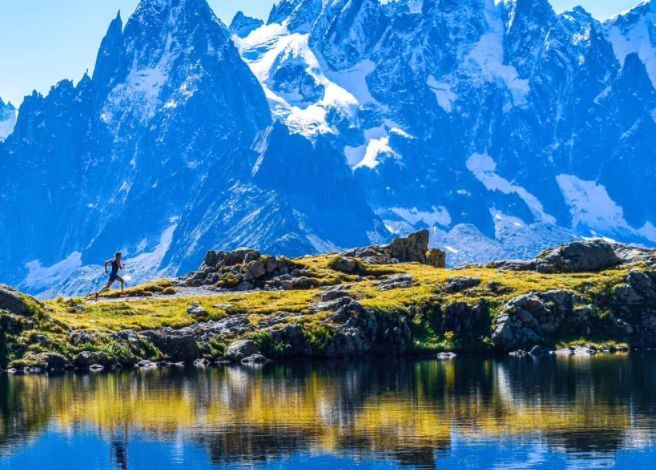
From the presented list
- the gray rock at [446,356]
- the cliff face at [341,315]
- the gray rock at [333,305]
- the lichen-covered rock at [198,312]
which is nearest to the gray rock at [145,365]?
the cliff face at [341,315]

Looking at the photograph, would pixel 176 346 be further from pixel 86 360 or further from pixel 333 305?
pixel 333 305

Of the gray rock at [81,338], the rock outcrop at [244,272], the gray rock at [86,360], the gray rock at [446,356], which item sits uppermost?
the rock outcrop at [244,272]

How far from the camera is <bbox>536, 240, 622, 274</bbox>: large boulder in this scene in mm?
181875

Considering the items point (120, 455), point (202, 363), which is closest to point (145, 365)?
point (202, 363)

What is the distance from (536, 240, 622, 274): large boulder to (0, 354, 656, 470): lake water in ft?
182

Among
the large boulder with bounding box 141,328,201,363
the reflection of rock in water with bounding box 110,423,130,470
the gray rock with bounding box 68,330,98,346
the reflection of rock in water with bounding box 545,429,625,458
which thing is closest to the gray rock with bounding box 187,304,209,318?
the large boulder with bounding box 141,328,201,363

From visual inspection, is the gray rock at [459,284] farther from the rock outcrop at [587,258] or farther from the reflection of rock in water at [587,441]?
the reflection of rock in water at [587,441]

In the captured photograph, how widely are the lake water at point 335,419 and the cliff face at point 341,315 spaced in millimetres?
14377

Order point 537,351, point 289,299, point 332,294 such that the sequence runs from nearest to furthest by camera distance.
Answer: point 537,351 < point 289,299 < point 332,294

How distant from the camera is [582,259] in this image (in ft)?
598

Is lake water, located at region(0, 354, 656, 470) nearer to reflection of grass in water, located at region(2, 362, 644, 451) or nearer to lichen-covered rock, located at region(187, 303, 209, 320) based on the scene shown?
reflection of grass in water, located at region(2, 362, 644, 451)

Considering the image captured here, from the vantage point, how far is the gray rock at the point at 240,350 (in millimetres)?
145375

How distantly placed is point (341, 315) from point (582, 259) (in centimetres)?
4464

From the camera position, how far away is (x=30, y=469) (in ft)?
229
